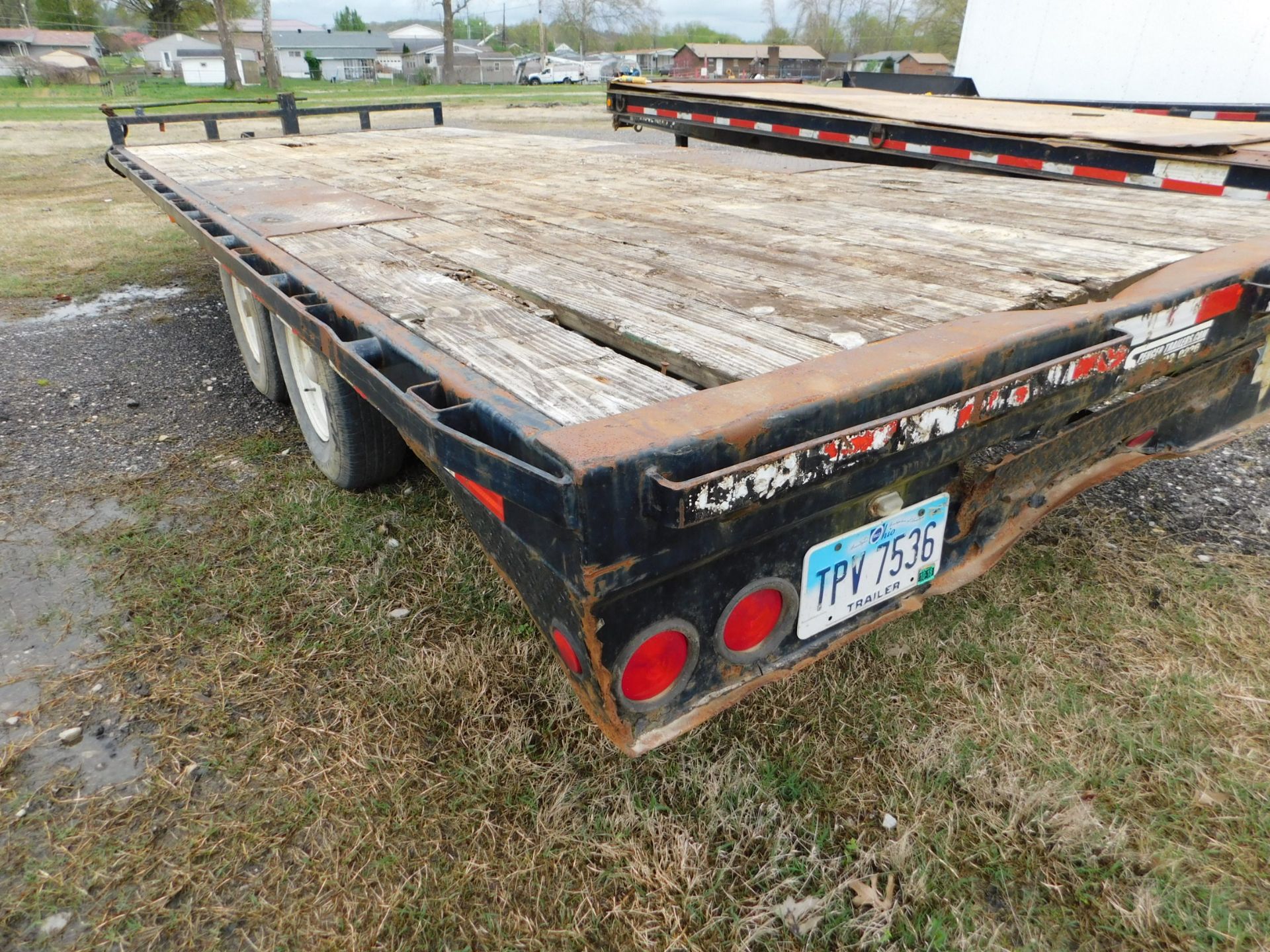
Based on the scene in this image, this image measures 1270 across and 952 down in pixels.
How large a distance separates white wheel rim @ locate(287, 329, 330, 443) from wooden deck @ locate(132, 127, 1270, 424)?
0.39 metres

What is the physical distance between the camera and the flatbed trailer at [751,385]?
1.26 m

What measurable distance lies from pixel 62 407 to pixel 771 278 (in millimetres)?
3906

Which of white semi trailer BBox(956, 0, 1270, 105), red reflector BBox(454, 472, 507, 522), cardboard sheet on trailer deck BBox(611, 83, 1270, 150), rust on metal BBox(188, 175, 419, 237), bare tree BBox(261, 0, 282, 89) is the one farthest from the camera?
bare tree BBox(261, 0, 282, 89)

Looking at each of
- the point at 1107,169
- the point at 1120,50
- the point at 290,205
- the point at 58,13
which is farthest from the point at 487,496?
the point at 58,13

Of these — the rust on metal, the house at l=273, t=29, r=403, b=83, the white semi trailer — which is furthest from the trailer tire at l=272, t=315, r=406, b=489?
the house at l=273, t=29, r=403, b=83

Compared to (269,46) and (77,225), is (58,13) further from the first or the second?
(77,225)

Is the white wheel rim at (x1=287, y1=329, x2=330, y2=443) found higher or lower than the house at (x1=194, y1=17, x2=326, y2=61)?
lower

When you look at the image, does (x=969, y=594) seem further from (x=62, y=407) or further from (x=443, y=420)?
(x=62, y=407)

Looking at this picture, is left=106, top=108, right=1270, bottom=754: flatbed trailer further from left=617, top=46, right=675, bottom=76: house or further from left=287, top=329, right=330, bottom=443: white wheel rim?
left=617, top=46, right=675, bottom=76: house

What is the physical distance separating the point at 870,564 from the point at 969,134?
3.96 metres

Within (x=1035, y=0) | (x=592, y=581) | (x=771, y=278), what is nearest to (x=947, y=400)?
(x=592, y=581)

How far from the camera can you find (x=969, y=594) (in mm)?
2699

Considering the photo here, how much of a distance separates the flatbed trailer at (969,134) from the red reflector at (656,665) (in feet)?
12.5

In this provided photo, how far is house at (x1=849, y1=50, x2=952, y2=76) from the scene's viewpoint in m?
55.3
